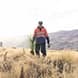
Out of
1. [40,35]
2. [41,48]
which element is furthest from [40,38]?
[41,48]

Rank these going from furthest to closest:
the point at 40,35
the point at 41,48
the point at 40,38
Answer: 1. the point at 41,48
2. the point at 40,38
3. the point at 40,35

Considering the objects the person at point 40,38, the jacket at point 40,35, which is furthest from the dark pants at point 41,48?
the jacket at point 40,35

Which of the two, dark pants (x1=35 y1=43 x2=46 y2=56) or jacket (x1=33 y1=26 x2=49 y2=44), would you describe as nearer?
jacket (x1=33 y1=26 x2=49 y2=44)

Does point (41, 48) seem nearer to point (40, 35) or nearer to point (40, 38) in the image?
point (40, 38)

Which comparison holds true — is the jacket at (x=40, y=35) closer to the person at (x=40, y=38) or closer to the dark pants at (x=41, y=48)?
the person at (x=40, y=38)

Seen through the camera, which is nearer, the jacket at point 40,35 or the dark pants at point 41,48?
the jacket at point 40,35

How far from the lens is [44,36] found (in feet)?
56.4

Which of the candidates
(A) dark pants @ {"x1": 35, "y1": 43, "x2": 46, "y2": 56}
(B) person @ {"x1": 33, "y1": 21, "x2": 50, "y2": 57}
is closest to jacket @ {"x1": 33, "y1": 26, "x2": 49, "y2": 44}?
(B) person @ {"x1": 33, "y1": 21, "x2": 50, "y2": 57}

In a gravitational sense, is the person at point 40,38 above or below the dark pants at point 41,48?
above

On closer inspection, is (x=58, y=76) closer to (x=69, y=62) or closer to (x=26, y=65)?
(x=26, y=65)

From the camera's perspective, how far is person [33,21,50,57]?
55.1 feet

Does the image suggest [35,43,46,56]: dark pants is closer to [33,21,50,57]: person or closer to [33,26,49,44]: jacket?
[33,21,50,57]: person

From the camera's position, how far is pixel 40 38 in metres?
17.3

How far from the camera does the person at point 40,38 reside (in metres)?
16.8
